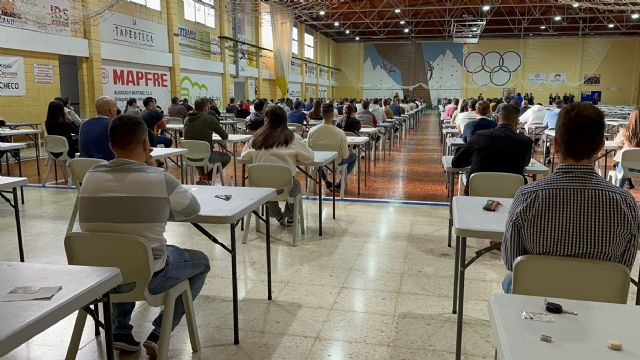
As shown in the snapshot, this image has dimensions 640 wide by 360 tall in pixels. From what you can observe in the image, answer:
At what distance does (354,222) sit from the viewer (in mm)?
5309

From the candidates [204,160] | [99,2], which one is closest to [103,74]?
[99,2]

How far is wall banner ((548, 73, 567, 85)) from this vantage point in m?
30.0

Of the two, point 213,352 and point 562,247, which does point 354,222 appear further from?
point 562,247

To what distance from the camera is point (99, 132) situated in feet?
16.6

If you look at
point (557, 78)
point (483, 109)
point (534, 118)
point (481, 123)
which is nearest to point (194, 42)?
point (534, 118)

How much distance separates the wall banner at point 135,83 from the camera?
13109mm

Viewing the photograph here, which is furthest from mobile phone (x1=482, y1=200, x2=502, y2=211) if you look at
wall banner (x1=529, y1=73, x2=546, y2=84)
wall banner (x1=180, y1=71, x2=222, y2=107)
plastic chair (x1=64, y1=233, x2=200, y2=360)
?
wall banner (x1=529, y1=73, x2=546, y2=84)

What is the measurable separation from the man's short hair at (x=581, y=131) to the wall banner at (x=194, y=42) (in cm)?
1552

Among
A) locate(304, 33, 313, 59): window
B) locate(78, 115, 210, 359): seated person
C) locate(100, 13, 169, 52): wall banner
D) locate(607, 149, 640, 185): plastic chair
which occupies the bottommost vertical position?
locate(607, 149, 640, 185): plastic chair

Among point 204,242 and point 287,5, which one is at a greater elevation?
point 287,5

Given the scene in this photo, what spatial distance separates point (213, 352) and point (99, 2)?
1047 centimetres

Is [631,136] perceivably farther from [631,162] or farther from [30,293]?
[30,293]

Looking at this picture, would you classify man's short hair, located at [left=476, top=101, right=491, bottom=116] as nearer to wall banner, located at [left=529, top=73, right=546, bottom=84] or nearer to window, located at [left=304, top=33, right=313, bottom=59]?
window, located at [left=304, top=33, right=313, bottom=59]

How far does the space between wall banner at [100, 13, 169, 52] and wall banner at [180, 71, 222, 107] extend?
133cm
